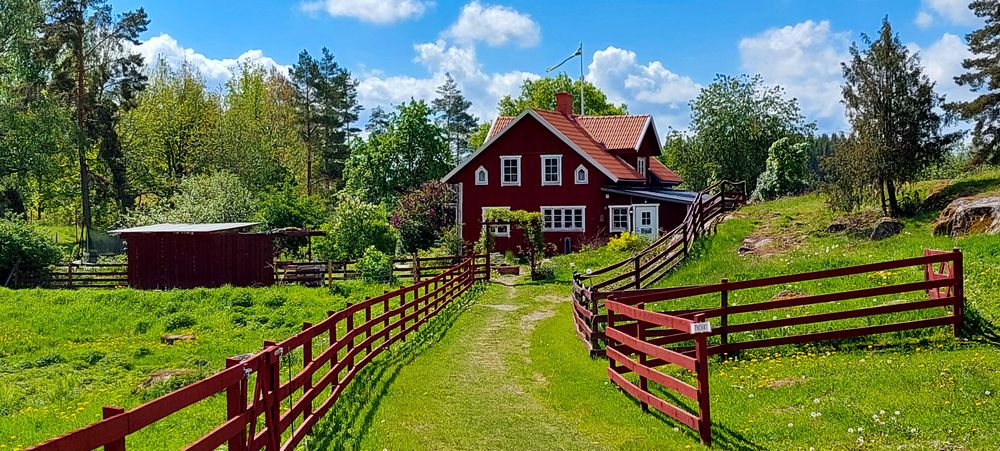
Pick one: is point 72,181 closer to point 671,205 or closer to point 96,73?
point 96,73

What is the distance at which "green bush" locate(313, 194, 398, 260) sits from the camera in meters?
31.7

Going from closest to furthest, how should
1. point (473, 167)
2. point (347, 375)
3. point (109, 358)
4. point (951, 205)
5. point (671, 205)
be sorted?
point (347, 375) → point (109, 358) → point (951, 205) → point (671, 205) → point (473, 167)

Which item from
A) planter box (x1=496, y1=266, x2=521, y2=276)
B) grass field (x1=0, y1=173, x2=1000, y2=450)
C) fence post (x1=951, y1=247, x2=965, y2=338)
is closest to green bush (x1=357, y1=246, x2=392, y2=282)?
planter box (x1=496, y1=266, x2=521, y2=276)

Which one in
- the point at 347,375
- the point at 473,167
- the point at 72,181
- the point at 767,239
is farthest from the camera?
the point at 72,181

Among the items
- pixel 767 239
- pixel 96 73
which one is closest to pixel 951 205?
pixel 767 239

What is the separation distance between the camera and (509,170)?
37344mm

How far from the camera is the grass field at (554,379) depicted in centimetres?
764

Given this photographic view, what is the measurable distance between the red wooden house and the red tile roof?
14cm

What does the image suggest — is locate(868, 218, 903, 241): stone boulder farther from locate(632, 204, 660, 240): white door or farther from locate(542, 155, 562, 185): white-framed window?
locate(542, 155, 562, 185): white-framed window

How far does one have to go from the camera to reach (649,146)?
43531 millimetres

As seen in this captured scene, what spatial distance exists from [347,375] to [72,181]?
2104 inches

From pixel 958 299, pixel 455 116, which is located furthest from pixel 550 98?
pixel 958 299

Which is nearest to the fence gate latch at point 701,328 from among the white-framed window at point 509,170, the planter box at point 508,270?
the planter box at point 508,270

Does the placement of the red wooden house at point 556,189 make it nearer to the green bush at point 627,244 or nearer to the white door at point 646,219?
the white door at point 646,219
